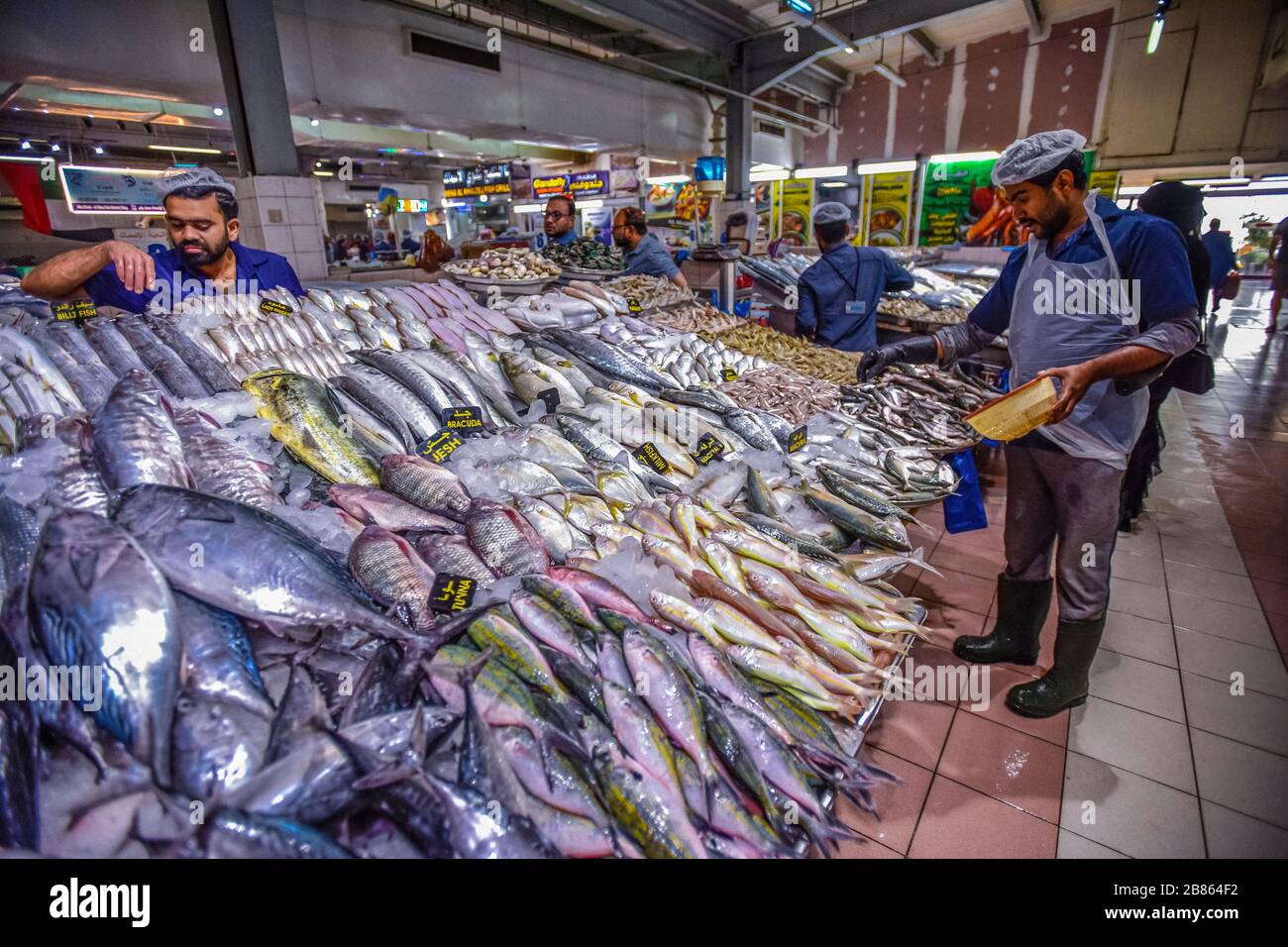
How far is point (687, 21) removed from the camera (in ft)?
32.8

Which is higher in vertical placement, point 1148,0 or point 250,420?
point 1148,0

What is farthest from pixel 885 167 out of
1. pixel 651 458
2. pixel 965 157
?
pixel 651 458

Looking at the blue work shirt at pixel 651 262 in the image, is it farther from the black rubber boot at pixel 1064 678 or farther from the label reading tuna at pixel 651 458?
the black rubber boot at pixel 1064 678

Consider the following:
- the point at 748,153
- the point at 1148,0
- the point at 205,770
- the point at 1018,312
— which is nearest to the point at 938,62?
the point at 1148,0

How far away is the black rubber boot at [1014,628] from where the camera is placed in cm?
307

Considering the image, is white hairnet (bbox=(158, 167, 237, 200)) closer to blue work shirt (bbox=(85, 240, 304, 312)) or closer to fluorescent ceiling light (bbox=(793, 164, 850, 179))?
blue work shirt (bbox=(85, 240, 304, 312))

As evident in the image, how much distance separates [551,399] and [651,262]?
3.61 meters

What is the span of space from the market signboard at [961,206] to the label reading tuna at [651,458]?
40.3 ft

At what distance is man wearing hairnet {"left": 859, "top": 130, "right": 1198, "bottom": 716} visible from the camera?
2.24 m

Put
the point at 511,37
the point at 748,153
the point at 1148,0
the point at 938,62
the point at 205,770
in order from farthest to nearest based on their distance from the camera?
the point at 938,62 < the point at 748,153 < the point at 1148,0 < the point at 511,37 < the point at 205,770

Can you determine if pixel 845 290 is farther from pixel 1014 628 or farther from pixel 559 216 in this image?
pixel 559 216
